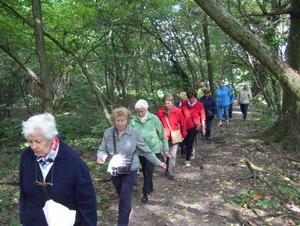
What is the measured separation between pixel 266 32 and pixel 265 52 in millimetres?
9161

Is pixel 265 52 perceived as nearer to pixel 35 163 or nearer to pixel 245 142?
pixel 35 163

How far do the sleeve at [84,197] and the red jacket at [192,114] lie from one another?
4.66 metres

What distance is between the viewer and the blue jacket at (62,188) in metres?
2.16

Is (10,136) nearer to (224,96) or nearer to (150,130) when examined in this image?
(150,130)

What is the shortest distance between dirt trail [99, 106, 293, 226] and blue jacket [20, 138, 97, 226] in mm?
2377

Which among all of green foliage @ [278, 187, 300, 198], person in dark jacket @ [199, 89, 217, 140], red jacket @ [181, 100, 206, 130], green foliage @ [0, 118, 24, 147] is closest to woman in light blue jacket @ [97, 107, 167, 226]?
green foliage @ [278, 187, 300, 198]

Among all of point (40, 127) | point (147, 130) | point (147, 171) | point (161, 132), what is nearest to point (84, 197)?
point (40, 127)

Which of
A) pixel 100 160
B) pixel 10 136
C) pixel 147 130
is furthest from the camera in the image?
pixel 10 136

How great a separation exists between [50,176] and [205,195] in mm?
3772

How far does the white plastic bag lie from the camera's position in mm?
2131

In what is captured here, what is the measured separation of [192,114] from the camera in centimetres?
704

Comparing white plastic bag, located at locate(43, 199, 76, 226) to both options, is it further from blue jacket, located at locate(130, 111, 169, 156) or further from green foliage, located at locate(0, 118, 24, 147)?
green foliage, located at locate(0, 118, 24, 147)

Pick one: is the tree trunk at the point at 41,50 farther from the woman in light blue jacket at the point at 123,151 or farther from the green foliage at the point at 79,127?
the green foliage at the point at 79,127

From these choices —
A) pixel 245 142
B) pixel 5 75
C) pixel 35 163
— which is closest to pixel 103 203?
pixel 35 163
